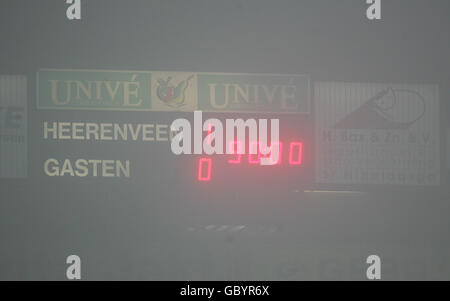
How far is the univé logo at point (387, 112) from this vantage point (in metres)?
5.74

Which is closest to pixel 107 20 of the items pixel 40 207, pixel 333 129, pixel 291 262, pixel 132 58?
pixel 132 58

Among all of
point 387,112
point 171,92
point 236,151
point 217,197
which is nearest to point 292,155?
point 236,151

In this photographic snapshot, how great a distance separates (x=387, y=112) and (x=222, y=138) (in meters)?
1.83

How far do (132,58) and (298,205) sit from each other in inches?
92.9

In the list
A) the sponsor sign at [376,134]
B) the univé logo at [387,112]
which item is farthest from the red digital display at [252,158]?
the univé logo at [387,112]

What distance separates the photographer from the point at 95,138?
5457 mm

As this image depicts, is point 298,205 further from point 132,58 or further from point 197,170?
point 132,58

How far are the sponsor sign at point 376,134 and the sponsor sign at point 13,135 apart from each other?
3.06m

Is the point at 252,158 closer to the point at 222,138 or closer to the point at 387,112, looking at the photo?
the point at 222,138

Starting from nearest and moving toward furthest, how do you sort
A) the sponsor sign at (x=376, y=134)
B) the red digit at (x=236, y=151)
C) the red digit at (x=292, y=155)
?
1. the red digit at (x=236, y=151)
2. the red digit at (x=292, y=155)
3. the sponsor sign at (x=376, y=134)

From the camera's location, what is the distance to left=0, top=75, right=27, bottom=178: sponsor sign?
5.51m

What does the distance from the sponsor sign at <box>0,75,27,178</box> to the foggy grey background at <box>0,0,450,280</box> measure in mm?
86

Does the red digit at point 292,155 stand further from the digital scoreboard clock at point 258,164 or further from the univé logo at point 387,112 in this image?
the univé logo at point 387,112

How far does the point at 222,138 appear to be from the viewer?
540cm
